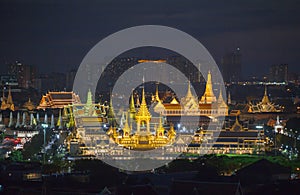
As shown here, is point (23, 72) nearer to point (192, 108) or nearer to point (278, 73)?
point (278, 73)

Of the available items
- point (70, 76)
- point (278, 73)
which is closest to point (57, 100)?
point (70, 76)

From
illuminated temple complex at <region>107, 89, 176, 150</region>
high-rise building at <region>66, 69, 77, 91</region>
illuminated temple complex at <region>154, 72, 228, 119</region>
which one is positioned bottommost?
illuminated temple complex at <region>107, 89, 176, 150</region>

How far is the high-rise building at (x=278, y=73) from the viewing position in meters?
93.5

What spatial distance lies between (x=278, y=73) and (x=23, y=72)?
24815 millimetres

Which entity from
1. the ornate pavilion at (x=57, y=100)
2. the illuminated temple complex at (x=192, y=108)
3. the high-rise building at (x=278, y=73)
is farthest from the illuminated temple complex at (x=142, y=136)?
the high-rise building at (x=278, y=73)

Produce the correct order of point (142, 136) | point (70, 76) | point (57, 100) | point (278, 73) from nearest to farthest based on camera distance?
point (142, 136) → point (57, 100) → point (70, 76) → point (278, 73)

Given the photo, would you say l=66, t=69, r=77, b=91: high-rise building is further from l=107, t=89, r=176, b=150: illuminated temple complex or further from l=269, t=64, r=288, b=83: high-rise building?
l=107, t=89, r=176, b=150: illuminated temple complex

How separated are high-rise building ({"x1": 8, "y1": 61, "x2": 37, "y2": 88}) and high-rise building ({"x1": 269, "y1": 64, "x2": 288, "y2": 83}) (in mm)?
22861

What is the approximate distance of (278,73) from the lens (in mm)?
94188

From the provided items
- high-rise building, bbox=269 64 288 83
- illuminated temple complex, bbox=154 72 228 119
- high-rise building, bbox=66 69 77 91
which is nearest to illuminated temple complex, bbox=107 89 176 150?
illuminated temple complex, bbox=154 72 228 119

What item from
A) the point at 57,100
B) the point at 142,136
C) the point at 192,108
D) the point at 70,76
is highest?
the point at 70,76

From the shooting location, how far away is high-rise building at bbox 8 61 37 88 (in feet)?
264

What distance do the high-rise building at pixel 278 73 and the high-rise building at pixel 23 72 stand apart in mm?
22861

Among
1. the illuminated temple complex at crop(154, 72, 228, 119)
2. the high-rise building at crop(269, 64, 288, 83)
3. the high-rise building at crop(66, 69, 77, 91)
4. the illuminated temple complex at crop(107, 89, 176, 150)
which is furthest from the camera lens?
the high-rise building at crop(269, 64, 288, 83)
